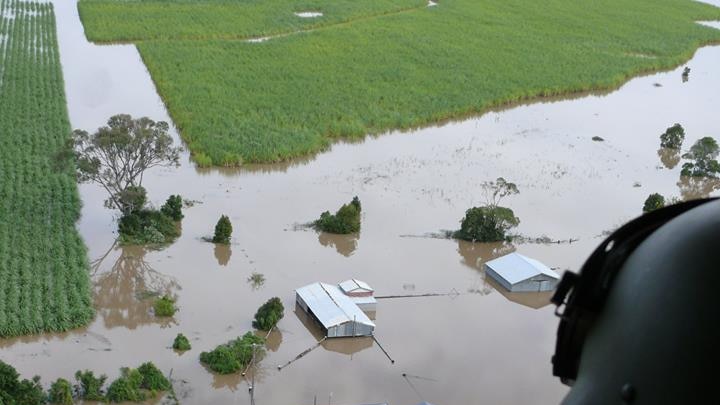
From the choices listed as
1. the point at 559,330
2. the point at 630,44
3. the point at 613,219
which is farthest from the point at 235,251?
the point at 630,44

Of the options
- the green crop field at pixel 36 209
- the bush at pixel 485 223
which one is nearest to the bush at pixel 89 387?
the green crop field at pixel 36 209

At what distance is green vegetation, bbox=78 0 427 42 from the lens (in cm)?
2745

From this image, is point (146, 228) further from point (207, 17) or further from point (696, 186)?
point (207, 17)

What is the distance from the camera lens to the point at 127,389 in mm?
10211

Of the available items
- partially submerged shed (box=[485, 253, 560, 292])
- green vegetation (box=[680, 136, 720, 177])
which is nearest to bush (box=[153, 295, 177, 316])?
partially submerged shed (box=[485, 253, 560, 292])

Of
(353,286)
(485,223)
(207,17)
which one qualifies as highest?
(207,17)

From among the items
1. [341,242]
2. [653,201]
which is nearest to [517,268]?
[341,242]

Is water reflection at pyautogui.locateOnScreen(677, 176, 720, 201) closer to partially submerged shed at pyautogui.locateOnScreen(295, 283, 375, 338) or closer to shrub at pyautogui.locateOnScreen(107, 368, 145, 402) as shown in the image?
partially submerged shed at pyautogui.locateOnScreen(295, 283, 375, 338)

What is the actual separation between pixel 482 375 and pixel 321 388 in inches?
80.3

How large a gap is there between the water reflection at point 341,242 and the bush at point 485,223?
1.76 metres

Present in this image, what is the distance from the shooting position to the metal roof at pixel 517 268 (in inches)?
535

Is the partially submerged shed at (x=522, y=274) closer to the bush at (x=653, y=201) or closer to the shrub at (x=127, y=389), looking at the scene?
the bush at (x=653, y=201)

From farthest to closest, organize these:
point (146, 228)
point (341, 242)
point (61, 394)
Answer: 1. point (341, 242)
2. point (146, 228)
3. point (61, 394)

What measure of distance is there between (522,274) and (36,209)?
7.85 meters
